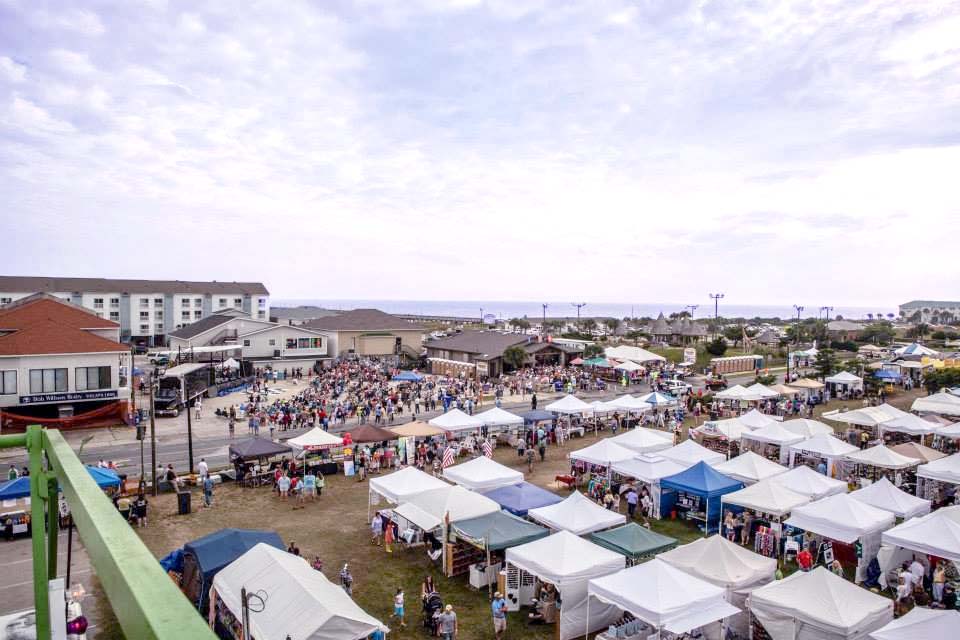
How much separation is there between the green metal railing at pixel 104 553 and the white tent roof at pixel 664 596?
37.0 ft

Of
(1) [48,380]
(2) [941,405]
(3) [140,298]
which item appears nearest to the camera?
(2) [941,405]

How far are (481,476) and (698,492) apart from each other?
6749 millimetres

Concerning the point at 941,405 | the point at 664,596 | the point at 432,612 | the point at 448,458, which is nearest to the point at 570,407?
the point at 448,458

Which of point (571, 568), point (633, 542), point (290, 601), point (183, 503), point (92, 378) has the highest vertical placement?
point (92, 378)

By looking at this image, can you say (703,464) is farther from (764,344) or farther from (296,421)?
(764,344)

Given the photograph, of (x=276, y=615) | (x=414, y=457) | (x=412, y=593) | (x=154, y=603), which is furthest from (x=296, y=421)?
(x=154, y=603)

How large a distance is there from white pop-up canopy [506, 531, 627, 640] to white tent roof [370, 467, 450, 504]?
4.51 m

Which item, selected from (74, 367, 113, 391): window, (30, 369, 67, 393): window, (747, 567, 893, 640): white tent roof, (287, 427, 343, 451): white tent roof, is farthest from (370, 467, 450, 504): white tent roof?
(30, 369, 67, 393): window

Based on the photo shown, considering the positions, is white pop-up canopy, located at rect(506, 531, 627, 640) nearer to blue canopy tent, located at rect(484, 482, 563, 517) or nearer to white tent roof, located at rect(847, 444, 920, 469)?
blue canopy tent, located at rect(484, 482, 563, 517)

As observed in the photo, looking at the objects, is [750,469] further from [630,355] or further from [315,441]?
[630,355]

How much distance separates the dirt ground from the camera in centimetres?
1420

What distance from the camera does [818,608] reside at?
11758 mm

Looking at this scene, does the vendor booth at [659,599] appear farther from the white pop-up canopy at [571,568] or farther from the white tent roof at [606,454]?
the white tent roof at [606,454]

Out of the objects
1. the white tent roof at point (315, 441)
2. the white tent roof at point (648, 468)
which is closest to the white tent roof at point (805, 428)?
the white tent roof at point (648, 468)
